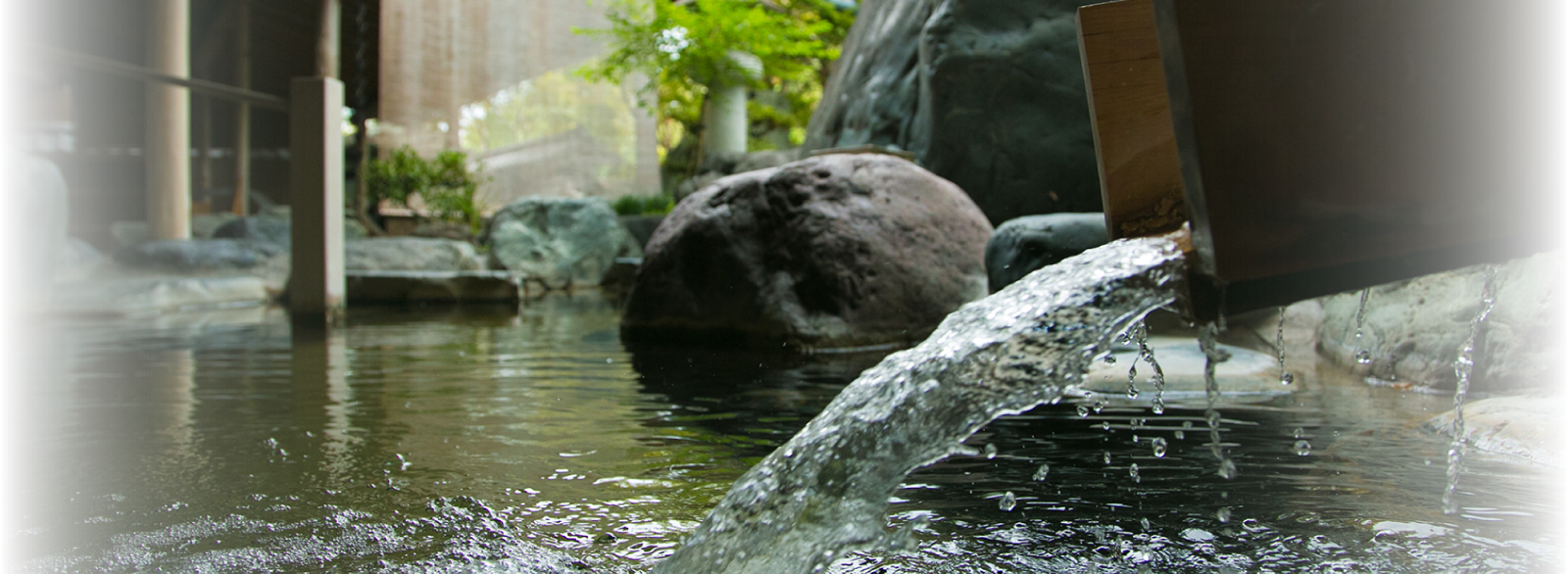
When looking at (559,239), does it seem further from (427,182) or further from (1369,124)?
(1369,124)

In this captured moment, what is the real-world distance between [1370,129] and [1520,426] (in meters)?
2.21

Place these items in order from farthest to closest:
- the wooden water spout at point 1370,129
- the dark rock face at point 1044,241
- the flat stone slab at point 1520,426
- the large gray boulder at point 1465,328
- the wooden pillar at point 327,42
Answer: the wooden pillar at point 327,42 < the dark rock face at point 1044,241 < the large gray boulder at point 1465,328 < the flat stone slab at point 1520,426 < the wooden water spout at point 1370,129

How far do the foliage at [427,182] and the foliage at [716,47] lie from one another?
336cm

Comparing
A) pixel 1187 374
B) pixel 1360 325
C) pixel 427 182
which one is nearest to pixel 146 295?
pixel 427 182

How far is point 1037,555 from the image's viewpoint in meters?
1.82

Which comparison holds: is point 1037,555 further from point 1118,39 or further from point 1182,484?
point 1118,39

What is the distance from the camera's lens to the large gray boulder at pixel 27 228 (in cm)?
708

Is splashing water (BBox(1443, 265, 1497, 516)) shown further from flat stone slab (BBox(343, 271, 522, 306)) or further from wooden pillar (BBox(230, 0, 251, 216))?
wooden pillar (BBox(230, 0, 251, 216))

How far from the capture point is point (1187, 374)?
12.8ft

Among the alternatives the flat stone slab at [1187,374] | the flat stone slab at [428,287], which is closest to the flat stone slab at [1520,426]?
the flat stone slab at [1187,374]

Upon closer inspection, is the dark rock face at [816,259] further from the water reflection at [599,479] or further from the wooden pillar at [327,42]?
the wooden pillar at [327,42]

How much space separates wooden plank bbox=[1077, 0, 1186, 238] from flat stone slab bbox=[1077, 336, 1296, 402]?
1.65m

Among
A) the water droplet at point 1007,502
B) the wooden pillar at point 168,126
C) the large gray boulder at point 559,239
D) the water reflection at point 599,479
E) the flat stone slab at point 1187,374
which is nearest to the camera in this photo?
the water reflection at point 599,479

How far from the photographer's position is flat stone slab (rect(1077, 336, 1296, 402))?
3689 mm
